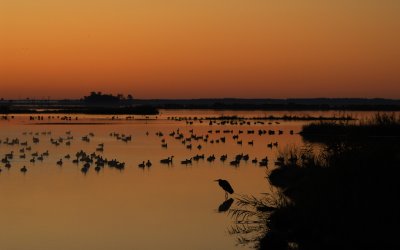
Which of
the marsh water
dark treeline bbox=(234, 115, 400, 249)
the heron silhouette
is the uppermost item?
dark treeline bbox=(234, 115, 400, 249)

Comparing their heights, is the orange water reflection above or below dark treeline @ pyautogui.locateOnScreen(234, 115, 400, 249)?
below

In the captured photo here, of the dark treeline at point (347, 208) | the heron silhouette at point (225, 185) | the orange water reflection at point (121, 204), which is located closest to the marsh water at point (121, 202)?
the orange water reflection at point (121, 204)

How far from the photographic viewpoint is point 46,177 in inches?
1009

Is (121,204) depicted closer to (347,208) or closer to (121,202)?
(121,202)

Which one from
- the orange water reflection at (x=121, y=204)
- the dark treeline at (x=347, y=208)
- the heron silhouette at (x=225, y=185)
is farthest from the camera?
the heron silhouette at (x=225, y=185)

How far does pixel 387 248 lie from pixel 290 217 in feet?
7.84

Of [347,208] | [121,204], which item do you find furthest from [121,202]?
[347,208]

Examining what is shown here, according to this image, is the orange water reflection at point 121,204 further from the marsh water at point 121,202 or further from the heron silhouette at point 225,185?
the heron silhouette at point 225,185

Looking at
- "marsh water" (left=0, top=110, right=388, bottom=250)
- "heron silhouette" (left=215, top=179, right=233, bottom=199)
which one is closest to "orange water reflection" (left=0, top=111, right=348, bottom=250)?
"marsh water" (left=0, top=110, right=388, bottom=250)

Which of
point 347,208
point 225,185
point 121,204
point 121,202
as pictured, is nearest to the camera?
point 347,208

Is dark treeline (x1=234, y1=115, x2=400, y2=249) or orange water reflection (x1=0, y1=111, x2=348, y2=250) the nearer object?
dark treeline (x1=234, y1=115, x2=400, y2=249)

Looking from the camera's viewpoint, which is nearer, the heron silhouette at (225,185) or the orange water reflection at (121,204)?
the orange water reflection at (121,204)

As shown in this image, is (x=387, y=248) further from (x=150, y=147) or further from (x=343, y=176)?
(x=150, y=147)

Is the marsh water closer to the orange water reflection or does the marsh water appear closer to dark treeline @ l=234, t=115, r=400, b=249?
the orange water reflection
